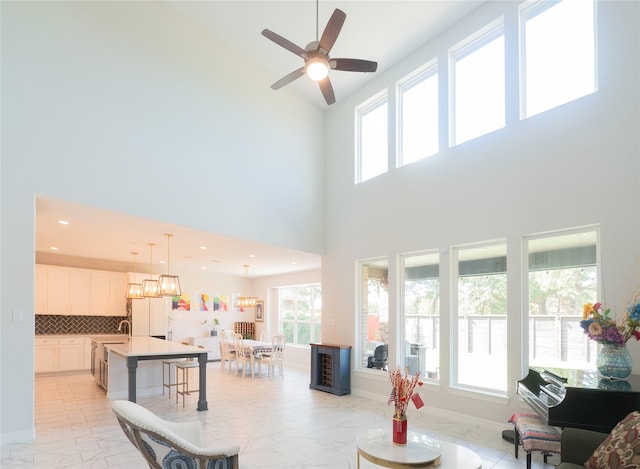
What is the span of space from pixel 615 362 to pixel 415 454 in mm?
1964

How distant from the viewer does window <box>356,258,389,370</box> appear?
693 centimetres

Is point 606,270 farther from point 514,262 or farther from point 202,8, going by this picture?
point 202,8

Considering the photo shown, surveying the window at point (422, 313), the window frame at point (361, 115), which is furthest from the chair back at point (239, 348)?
the window frame at point (361, 115)

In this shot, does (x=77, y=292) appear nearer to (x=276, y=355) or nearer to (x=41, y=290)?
(x=41, y=290)

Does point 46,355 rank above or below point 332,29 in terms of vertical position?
below

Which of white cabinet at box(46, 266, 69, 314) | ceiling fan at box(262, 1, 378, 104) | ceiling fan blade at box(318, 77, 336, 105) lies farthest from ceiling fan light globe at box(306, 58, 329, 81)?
white cabinet at box(46, 266, 69, 314)

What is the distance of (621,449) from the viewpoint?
2469 millimetres

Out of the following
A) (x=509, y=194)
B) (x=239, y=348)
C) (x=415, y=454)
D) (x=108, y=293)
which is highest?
(x=509, y=194)

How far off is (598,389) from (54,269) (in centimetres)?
988

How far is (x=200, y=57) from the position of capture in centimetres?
649

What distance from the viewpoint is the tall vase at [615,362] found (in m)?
3.49

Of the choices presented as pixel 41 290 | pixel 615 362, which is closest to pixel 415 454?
pixel 615 362

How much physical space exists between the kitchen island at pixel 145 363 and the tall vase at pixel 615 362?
4.66 meters

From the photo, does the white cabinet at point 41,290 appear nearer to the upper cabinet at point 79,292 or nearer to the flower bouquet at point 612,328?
the upper cabinet at point 79,292
